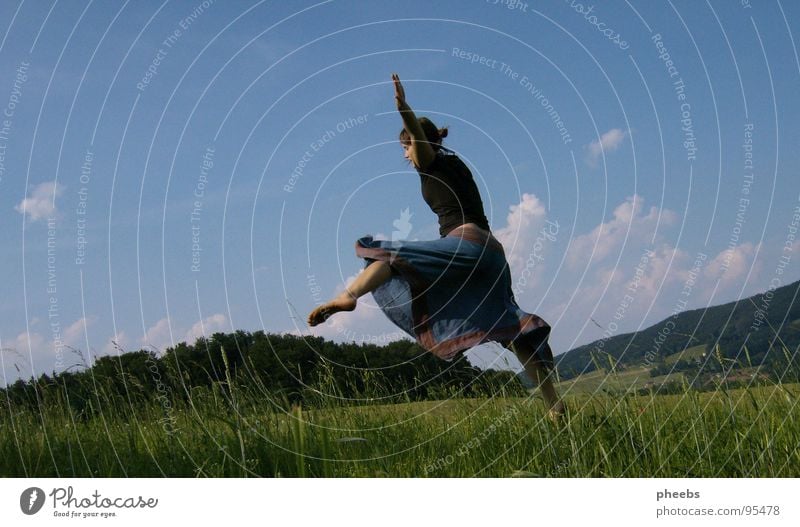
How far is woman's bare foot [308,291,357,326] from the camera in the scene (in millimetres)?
5969

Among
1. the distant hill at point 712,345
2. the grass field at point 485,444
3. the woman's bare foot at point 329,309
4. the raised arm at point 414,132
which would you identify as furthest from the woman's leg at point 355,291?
the distant hill at point 712,345

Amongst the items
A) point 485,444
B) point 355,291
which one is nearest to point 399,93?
point 355,291

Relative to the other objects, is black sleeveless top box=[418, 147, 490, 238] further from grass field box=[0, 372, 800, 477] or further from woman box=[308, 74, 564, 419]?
grass field box=[0, 372, 800, 477]

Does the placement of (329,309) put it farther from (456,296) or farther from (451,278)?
(456,296)

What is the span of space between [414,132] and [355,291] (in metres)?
1.48

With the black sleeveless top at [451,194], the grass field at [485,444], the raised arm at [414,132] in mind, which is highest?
the raised arm at [414,132]

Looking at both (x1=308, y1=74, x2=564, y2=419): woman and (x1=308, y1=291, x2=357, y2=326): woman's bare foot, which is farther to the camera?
(x1=308, y1=74, x2=564, y2=419): woman

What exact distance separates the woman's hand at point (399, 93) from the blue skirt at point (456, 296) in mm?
1159

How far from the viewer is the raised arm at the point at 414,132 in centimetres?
611

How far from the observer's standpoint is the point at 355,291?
621cm

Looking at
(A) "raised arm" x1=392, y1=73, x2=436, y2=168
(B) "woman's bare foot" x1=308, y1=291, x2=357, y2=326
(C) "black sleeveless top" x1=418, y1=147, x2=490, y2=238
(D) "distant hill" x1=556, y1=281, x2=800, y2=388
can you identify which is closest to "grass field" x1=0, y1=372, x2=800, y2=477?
(D) "distant hill" x1=556, y1=281, x2=800, y2=388

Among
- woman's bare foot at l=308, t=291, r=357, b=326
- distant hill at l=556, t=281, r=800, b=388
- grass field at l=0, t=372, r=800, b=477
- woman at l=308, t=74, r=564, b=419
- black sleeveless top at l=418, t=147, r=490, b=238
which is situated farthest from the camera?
black sleeveless top at l=418, t=147, r=490, b=238

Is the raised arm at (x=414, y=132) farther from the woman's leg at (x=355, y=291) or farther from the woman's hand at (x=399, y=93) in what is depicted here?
the woman's leg at (x=355, y=291)
